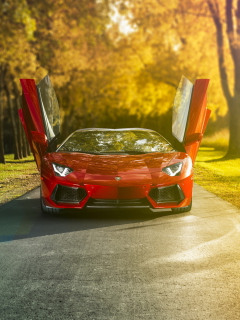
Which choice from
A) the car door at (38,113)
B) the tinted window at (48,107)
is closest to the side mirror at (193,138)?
the car door at (38,113)

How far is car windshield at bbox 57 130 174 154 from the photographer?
28.0ft

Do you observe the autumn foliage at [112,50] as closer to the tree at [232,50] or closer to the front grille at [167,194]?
the tree at [232,50]

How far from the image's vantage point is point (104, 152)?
8406 millimetres

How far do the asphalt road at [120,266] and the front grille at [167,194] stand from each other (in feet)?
0.93

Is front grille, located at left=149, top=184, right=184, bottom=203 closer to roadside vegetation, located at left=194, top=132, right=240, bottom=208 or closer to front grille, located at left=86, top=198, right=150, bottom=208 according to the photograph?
front grille, located at left=86, top=198, right=150, bottom=208

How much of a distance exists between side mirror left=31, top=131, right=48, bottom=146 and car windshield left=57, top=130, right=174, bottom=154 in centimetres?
30

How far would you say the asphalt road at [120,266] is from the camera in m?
3.78

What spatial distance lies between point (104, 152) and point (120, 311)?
4842mm

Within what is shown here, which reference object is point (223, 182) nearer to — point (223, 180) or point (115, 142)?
point (223, 180)

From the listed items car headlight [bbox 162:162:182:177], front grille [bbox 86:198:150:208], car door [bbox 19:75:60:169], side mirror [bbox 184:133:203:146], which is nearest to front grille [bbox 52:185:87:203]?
front grille [bbox 86:198:150:208]

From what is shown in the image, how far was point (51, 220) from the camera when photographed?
7582 millimetres

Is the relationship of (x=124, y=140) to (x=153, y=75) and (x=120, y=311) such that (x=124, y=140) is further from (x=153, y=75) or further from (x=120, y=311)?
(x=153, y=75)

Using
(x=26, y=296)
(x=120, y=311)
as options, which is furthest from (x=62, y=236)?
(x=120, y=311)

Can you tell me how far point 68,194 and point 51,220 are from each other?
0.43m
